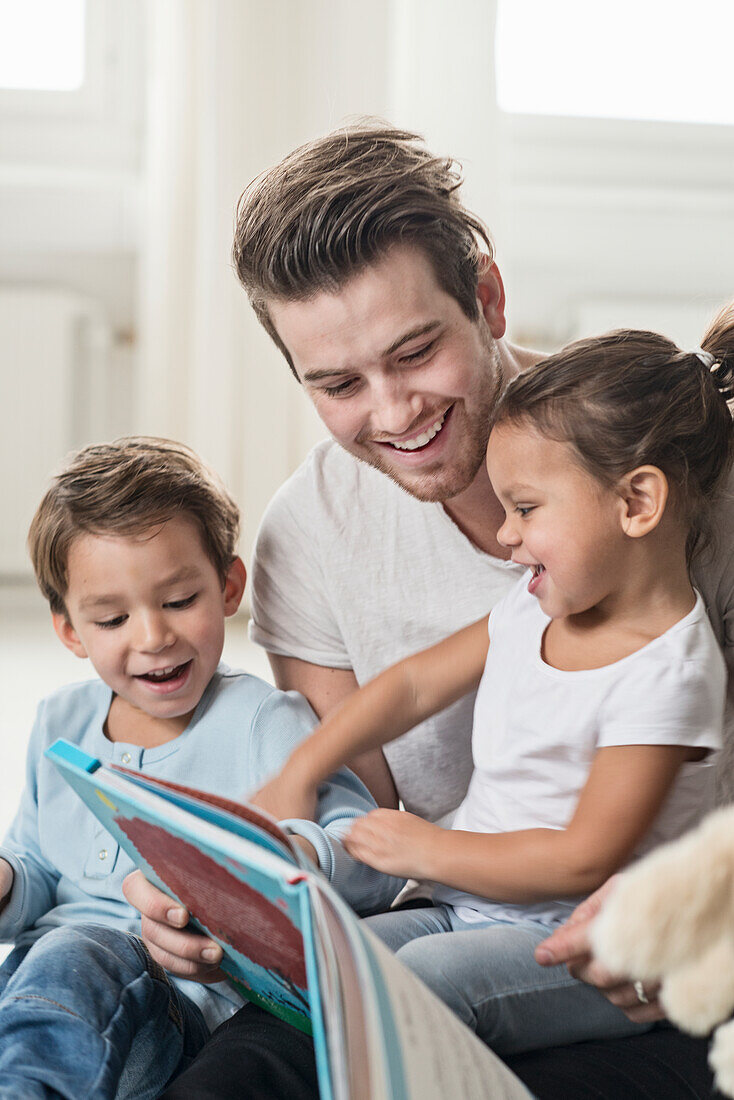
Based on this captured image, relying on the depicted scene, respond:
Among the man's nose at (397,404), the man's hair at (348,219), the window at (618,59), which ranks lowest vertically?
the man's nose at (397,404)

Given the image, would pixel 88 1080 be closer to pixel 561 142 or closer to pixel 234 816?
pixel 234 816

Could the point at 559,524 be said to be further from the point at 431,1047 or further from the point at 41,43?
the point at 41,43

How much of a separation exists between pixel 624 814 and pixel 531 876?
0.08 meters

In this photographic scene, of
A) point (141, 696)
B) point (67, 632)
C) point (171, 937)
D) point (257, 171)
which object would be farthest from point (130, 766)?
point (257, 171)

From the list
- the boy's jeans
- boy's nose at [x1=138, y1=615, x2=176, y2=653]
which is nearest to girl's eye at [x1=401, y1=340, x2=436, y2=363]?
boy's nose at [x1=138, y1=615, x2=176, y2=653]

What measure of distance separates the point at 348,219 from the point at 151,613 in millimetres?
426

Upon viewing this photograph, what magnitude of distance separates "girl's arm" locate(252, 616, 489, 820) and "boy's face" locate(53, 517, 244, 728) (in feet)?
0.51

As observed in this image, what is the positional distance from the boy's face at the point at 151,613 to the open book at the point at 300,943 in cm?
31

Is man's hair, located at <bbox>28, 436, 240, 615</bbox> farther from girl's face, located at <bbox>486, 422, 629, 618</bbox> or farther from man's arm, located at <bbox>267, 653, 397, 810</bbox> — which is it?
girl's face, located at <bbox>486, 422, 629, 618</bbox>

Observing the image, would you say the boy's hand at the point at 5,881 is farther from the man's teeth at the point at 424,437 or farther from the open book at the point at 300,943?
the man's teeth at the point at 424,437

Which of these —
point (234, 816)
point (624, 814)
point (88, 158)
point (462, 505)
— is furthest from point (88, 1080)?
point (88, 158)

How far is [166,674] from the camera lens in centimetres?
117

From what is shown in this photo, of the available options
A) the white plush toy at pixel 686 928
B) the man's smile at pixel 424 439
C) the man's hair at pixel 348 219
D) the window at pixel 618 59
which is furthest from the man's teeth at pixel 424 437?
the window at pixel 618 59

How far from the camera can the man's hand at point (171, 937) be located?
88cm
